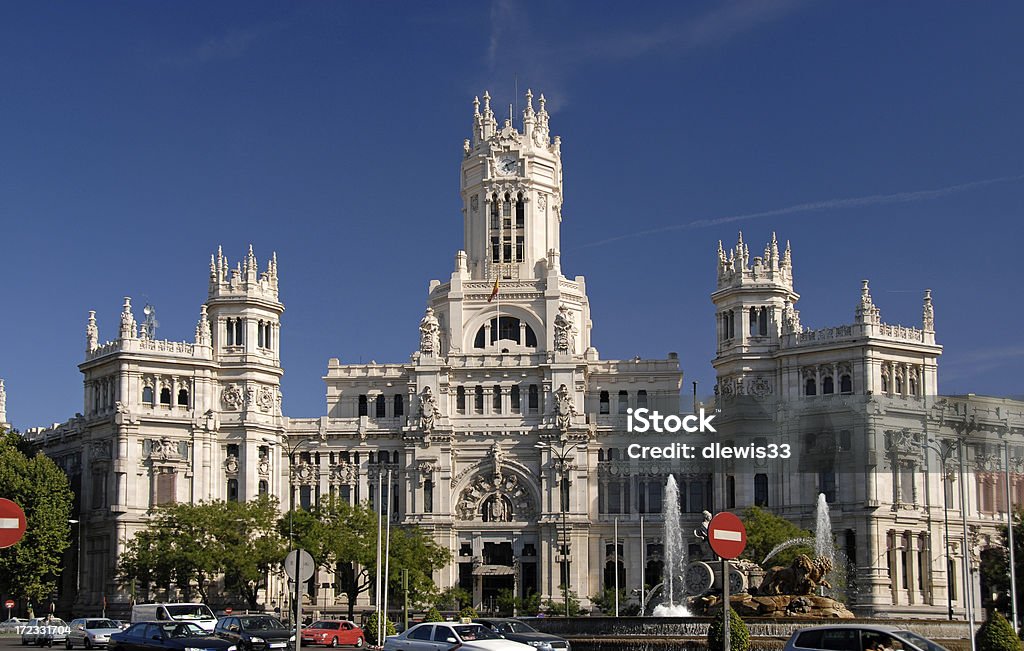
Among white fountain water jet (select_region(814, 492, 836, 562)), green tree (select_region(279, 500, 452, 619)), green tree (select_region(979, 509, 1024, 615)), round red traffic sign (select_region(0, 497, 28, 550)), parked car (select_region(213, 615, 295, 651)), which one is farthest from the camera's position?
green tree (select_region(279, 500, 452, 619))

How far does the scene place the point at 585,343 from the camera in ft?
484

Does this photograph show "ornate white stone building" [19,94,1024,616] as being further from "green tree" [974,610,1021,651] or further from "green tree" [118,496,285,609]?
"green tree" [974,610,1021,651]

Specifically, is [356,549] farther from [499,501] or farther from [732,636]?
[732,636]

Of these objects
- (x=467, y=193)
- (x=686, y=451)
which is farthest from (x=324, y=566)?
(x=467, y=193)

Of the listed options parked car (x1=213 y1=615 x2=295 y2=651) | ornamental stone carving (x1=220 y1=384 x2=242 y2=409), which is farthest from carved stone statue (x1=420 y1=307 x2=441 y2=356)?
parked car (x1=213 y1=615 x2=295 y2=651)

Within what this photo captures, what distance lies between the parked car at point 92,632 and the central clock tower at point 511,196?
6895cm

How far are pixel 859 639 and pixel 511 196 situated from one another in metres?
110

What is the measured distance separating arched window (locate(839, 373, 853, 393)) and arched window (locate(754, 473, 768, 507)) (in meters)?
10.2

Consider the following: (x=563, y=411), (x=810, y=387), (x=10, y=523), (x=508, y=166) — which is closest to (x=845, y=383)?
(x=810, y=387)

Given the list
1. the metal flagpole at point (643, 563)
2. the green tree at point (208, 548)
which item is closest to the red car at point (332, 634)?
the green tree at point (208, 548)

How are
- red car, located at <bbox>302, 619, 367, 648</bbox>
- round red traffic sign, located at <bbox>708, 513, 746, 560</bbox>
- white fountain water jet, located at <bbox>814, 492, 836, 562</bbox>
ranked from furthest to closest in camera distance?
white fountain water jet, located at <bbox>814, 492, 836, 562</bbox>
red car, located at <bbox>302, 619, 367, 648</bbox>
round red traffic sign, located at <bbox>708, 513, 746, 560</bbox>

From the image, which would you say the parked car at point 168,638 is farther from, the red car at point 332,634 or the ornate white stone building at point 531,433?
the ornate white stone building at point 531,433

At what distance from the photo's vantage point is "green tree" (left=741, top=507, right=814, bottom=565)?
112m

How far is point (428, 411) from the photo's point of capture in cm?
13688
